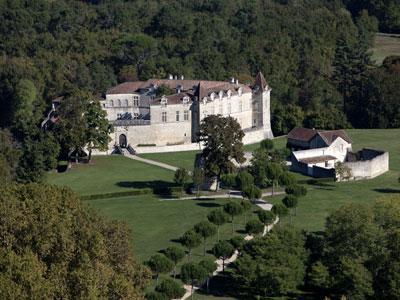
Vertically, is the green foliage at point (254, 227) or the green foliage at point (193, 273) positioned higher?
the green foliage at point (254, 227)

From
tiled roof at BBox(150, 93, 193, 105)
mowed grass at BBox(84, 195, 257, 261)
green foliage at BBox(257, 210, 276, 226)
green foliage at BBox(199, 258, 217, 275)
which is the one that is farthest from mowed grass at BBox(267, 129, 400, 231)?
tiled roof at BBox(150, 93, 193, 105)

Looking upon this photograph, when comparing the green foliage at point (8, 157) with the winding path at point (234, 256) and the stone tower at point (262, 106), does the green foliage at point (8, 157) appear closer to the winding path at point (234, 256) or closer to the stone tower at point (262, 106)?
the winding path at point (234, 256)

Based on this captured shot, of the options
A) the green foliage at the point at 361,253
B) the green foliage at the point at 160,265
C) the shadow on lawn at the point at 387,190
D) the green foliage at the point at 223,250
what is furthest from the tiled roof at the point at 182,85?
the green foliage at the point at 160,265

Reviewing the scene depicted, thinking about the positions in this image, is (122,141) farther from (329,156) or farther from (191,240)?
(191,240)

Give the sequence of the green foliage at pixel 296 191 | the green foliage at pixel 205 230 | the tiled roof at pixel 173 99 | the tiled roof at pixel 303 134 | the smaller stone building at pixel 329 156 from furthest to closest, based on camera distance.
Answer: the tiled roof at pixel 173 99 < the tiled roof at pixel 303 134 < the smaller stone building at pixel 329 156 < the green foliage at pixel 296 191 < the green foliage at pixel 205 230

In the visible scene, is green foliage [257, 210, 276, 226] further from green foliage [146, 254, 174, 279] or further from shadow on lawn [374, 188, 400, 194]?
shadow on lawn [374, 188, 400, 194]

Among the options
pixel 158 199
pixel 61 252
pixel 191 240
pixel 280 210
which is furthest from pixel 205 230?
pixel 61 252

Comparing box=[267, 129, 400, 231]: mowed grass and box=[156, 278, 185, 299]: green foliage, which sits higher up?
box=[267, 129, 400, 231]: mowed grass
